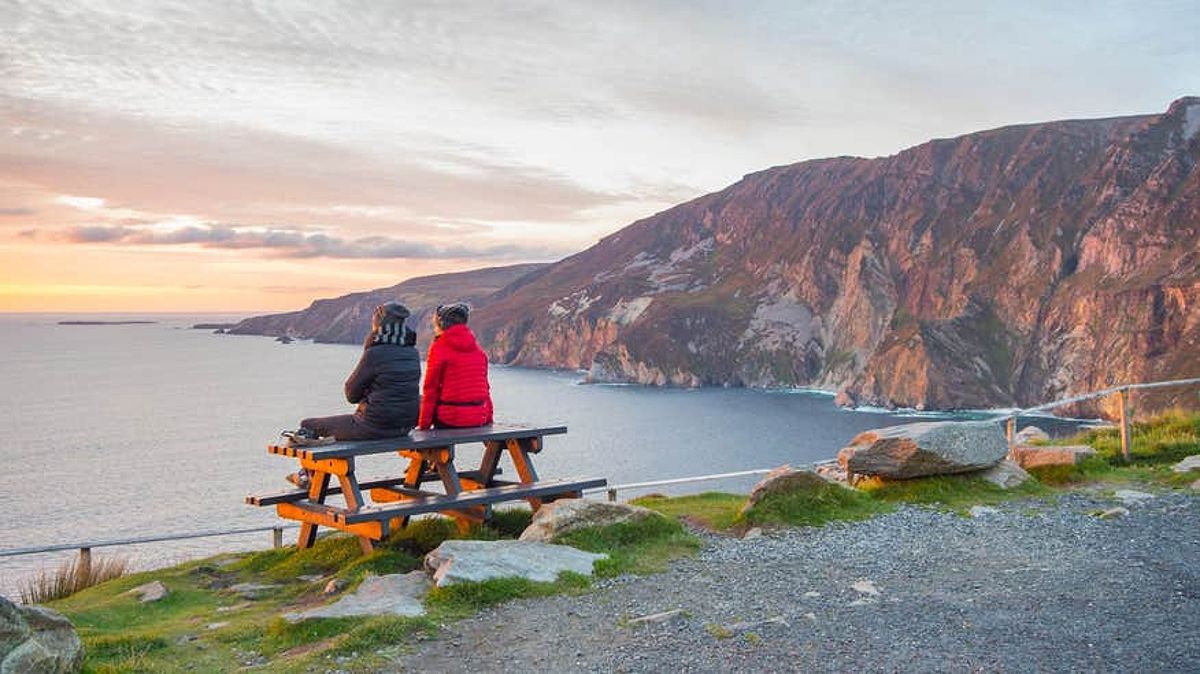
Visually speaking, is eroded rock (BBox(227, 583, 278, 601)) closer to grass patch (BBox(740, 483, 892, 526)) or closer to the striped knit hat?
the striped knit hat

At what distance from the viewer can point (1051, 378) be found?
19938 cm

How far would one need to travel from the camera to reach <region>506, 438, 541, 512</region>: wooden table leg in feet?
39.6

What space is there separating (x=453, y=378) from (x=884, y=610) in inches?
240

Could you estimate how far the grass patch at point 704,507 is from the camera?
1242cm

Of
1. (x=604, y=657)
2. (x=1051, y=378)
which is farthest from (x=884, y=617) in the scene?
(x=1051, y=378)

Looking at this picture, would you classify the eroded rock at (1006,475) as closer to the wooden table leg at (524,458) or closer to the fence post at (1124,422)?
the fence post at (1124,422)

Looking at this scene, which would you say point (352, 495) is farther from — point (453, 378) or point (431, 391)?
point (453, 378)

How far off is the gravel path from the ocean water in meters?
39.2

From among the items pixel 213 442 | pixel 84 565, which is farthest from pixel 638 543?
pixel 213 442

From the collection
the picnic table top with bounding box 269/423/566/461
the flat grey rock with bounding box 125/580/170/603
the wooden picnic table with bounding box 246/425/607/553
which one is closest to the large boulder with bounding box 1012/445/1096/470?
the wooden picnic table with bounding box 246/425/607/553

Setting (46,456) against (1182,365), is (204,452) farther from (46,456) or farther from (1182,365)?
(1182,365)

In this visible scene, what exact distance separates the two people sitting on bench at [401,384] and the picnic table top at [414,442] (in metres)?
0.15

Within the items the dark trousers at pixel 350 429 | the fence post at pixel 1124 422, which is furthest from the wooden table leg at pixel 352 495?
the fence post at pixel 1124 422

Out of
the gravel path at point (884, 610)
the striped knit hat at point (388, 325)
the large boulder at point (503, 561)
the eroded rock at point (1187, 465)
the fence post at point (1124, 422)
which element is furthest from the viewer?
the fence post at point (1124, 422)
